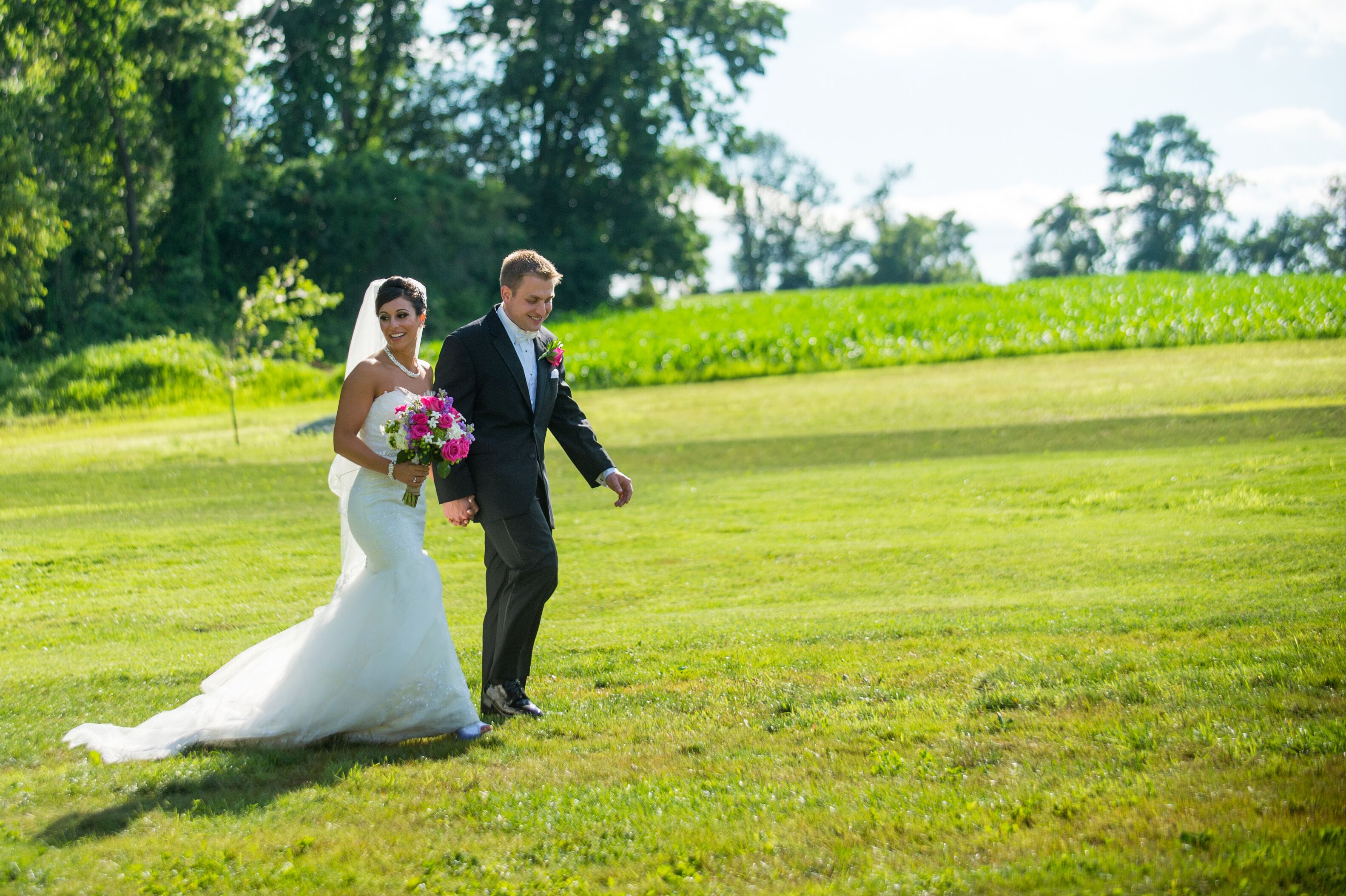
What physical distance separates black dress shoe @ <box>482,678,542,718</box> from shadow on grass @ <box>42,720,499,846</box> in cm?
18

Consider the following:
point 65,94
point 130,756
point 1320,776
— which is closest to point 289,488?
point 130,756

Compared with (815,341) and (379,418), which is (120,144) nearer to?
(815,341)

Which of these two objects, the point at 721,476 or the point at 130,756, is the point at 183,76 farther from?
the point at 130,756

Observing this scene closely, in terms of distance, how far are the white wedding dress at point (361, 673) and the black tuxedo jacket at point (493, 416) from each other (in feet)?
0.96

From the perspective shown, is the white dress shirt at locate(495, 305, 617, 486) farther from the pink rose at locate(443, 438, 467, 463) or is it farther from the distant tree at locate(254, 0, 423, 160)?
the distant tree at locate(254, 0, 423, 160)

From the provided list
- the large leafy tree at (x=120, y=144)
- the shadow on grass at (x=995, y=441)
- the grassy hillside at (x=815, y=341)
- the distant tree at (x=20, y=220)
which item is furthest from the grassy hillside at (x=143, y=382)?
the shadow on grass at (x=995, y=441)

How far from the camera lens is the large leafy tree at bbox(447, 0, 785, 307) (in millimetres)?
48156

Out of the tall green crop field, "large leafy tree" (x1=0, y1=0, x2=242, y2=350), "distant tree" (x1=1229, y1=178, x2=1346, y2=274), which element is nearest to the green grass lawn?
the tall green crop field

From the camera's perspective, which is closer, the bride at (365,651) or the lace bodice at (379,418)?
the bride at (365,651)

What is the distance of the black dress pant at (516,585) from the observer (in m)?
6.04

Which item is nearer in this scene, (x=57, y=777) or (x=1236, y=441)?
(x=57, y=777)

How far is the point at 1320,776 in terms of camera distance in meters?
4.50

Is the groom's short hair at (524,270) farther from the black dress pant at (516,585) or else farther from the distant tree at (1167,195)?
the distant tree at (1167,195)

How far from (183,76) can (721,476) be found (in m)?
26.2
